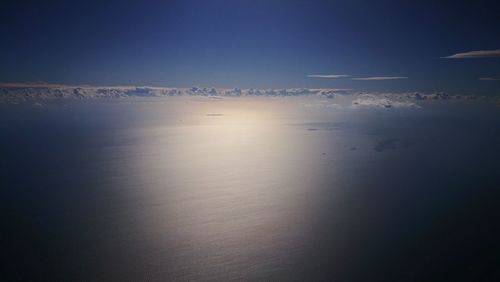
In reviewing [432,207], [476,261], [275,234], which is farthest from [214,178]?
[476,261]

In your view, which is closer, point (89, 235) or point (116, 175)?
point (89, 235)

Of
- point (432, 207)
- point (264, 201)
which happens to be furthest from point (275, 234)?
point (432, 207)

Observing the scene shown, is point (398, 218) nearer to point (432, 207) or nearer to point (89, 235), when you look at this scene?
point (432, 207)

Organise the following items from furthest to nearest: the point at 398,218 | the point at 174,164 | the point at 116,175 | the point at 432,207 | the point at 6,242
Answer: the point at 174,164 → the point at 116,175 → the point at 432,207 → the point at 398,218 → the point at 6,242

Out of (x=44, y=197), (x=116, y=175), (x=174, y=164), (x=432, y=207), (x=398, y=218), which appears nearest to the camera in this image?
(x=398, y=218)

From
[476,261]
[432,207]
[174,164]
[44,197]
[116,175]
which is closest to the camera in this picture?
[476,261]

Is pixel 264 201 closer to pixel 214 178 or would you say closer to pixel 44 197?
pixel 214 178

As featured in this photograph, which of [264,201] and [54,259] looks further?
[264,201]

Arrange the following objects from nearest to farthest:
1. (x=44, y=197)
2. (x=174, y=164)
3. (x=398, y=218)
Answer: (x=398, y=218)
(x=44, y=197)
(x=174, y=164)
